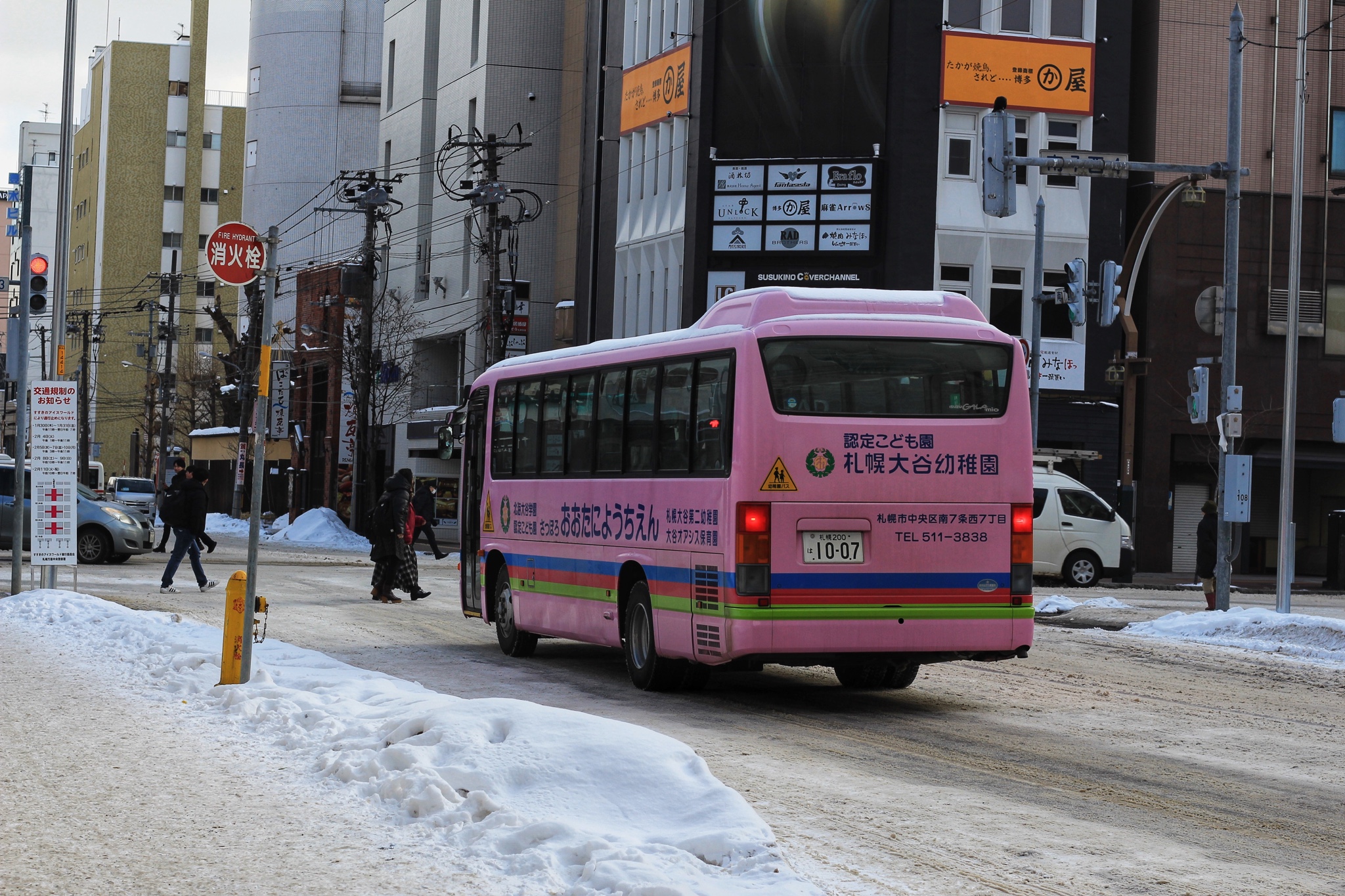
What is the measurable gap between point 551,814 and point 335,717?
3.43 m

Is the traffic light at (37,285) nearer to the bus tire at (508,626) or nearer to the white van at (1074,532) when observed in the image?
the bus tire at (508,626)

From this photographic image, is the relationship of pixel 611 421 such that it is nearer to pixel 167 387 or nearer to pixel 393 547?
pixel 393 547

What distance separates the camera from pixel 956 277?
4491cm

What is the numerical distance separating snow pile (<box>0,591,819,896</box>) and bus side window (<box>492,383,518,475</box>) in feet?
17.1

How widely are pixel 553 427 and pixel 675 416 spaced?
268cm

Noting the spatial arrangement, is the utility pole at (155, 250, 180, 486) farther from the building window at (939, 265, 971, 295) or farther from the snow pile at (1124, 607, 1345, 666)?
the snow pile at (1124, 607, 1345, 666)

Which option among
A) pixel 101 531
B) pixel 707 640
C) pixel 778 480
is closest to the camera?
pixel 778 480

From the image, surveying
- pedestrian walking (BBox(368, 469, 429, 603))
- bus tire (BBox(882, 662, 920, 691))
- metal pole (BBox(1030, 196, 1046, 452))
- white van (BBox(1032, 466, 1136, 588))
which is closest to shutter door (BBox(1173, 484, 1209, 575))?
metal pole (BBox(1030, 196, 1046, 452))

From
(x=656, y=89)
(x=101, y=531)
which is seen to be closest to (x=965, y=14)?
(x=656, y=89)

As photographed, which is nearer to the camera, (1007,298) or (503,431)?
(503,431)

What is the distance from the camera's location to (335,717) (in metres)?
10.7

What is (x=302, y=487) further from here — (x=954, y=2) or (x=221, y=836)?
(x=221, y=836)

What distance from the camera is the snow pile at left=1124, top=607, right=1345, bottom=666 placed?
19469 mm

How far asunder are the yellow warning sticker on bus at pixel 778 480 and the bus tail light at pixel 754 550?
132 mm
